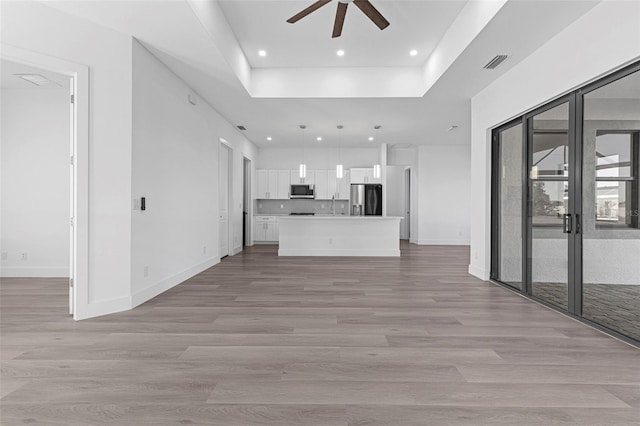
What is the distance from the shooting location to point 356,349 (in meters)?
2.63

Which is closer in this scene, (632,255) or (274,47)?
(632,255)

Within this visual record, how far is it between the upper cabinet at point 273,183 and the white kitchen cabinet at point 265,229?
693 mm

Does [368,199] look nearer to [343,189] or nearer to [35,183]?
[343,189]

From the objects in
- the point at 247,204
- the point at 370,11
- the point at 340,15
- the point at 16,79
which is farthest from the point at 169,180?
the point at 247,204

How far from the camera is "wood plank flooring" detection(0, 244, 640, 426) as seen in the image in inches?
72.2

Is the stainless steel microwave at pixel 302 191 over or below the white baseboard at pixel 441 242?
over

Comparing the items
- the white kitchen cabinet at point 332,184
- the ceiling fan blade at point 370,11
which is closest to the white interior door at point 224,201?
the white kitchen cabinet at point 332,184

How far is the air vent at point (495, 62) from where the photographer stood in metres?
4.11

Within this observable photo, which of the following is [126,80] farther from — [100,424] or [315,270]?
[315,270]

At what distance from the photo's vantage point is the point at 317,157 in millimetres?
10664

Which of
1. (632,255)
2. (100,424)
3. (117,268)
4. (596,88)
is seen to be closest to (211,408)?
(100,424)

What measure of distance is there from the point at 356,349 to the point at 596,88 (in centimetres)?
314

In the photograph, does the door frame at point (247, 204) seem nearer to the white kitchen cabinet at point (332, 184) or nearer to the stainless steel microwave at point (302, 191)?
the stainless steel microwave at point (302, 191)

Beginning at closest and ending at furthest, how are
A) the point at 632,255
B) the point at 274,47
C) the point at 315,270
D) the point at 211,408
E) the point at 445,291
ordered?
the point at 211,408
the point at 632,255
the point at 445,291
the point at 274,47
the point at 315,270
